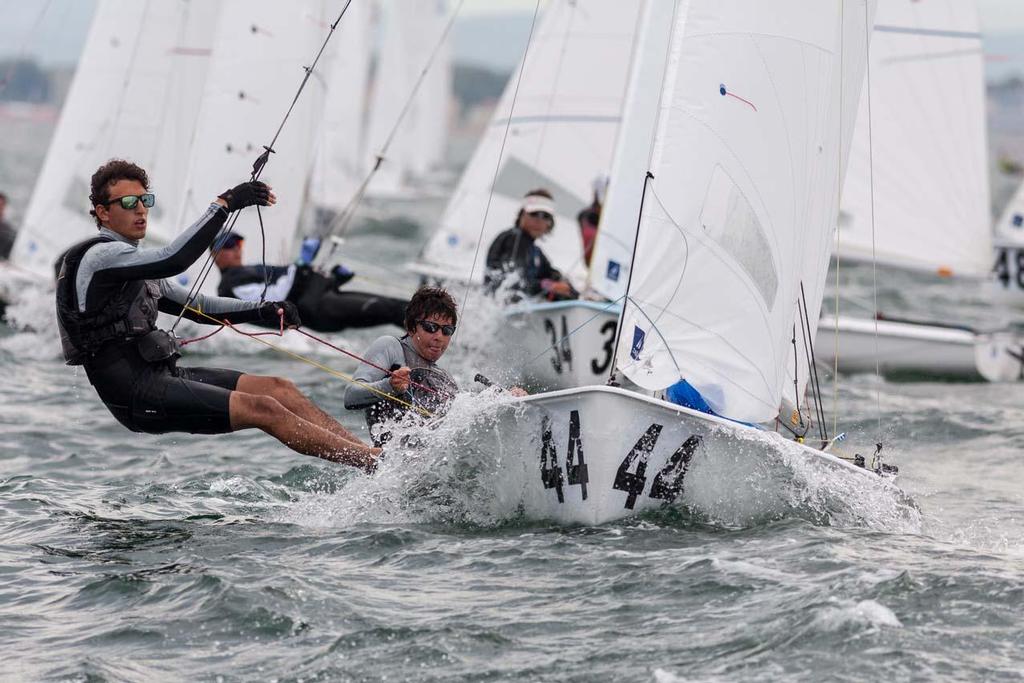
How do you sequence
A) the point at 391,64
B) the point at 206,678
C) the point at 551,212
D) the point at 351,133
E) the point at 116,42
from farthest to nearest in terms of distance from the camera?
1. the point at 391,64
2. the point at 351,133
3. the point at 116,42
4. the point at 551,212
5. the point at 206,678

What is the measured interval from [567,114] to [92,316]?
778 cm

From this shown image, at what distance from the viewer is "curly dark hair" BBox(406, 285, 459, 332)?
589cm

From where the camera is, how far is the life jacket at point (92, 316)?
5.40 meters

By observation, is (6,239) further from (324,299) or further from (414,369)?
(414,369)

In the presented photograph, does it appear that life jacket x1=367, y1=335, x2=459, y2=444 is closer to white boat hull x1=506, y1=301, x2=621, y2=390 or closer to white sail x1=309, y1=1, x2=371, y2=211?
white boat hull x1=506, y1=301, x2=621, y2=390

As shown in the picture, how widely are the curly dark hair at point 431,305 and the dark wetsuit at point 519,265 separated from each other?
13.1ft

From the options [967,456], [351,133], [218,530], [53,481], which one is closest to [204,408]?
[218,530]

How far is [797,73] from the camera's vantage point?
5.91 m

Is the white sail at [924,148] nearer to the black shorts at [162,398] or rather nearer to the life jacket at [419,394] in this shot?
the life jacket at [419,394]

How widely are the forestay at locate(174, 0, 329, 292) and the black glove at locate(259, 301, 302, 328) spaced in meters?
5.35

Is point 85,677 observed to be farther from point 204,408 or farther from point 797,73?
point 797,73

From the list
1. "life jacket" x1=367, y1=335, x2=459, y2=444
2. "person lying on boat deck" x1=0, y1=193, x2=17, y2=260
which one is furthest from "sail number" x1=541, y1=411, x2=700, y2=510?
"person lying on boat deck" x1=0, y1=193, x2=17, y2=260

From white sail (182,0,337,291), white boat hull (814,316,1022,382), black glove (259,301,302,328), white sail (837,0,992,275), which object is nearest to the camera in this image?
black glove (259,301,302,328)

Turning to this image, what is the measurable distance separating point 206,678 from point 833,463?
2.36m
